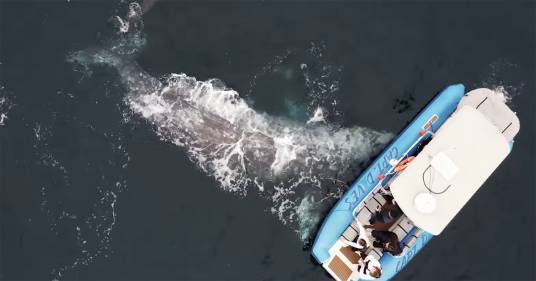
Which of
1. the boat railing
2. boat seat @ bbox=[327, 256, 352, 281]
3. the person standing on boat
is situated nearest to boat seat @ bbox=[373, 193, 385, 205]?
the boat railing

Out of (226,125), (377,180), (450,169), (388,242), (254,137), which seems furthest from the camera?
(226,125)

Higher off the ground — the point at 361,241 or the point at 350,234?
the point at 361,241

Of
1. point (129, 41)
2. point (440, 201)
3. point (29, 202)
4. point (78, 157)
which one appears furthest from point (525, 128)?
point (29, 202)

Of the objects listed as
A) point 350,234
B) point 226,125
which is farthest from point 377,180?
point 226,125

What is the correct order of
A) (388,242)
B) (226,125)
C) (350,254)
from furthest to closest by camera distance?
(226,125)
(350,254)
(388,242)

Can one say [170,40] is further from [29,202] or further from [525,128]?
[525,128]

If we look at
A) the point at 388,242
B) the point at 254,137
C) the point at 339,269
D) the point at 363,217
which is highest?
the point at 363,217

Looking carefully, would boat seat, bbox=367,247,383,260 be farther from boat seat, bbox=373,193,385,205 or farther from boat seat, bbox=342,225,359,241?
boat seat, bbox=373,193,385,205

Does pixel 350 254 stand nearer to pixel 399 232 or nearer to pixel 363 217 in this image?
pixel 363 217
